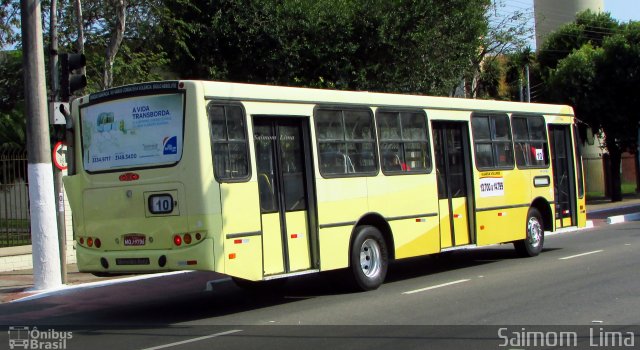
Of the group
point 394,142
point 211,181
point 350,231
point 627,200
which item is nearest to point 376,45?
point 394,142

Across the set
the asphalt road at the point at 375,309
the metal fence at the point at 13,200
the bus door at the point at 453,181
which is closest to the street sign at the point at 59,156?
the asphalt road at the point at 375,309

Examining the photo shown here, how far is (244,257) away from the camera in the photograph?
10.3 meters

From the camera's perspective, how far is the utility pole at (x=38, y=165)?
14141 millimetres

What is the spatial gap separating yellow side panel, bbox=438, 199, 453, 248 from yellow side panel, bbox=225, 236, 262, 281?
4369 mm

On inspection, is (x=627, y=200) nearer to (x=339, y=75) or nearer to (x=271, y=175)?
(x=339, y=75)

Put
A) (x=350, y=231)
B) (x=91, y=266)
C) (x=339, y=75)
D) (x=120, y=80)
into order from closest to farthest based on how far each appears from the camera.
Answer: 1. (x=91, y=266)
2. (x=350, y=231)
3. (x=120, y=80)
4. (x=339, y=75)

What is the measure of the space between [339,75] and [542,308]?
13.2 meters

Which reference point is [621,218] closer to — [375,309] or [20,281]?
[375,309]

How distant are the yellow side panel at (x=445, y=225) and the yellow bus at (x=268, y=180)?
3cm

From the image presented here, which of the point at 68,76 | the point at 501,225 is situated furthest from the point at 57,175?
the point at 501,225

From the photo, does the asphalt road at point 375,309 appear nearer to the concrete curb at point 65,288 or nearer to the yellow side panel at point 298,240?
the concrete curb at point 65,288

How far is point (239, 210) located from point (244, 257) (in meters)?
0.63

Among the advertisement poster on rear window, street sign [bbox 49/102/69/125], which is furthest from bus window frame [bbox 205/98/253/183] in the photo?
street sign [bbox 49/102/69/125]

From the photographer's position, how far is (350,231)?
12.0m
